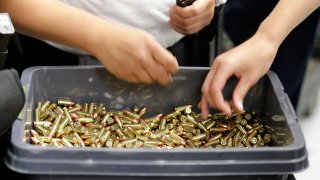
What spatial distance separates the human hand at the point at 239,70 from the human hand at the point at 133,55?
8 cm

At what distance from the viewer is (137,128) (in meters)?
0.95

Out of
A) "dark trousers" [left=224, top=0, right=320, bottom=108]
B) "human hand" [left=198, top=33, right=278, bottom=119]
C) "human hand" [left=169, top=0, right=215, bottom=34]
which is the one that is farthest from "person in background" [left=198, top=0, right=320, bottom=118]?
A: "dark trousers" [left=224, top=0, right=320, bottom=108]

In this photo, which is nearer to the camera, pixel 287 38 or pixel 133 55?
pixel 133 55

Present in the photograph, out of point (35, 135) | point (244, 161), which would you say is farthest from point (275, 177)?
point (35, 135)

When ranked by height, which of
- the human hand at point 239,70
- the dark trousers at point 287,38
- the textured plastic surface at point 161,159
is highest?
the human hand at point 239,70

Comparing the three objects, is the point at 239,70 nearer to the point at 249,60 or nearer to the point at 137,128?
the point at 249,60

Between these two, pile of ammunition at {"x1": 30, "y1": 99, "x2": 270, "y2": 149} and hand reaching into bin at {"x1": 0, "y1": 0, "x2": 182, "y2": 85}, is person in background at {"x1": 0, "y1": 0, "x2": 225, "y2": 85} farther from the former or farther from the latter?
pile of ammunition at {"x1": 30, "y1": 99, "x2": 270, "y2": 149}

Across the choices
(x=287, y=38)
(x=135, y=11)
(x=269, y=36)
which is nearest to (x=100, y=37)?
(x=135, y=11)

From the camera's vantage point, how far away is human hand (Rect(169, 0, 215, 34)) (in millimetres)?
990

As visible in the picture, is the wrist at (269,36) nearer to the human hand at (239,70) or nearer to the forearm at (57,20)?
the human hand at (239,70)

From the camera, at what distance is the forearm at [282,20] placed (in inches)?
36.1

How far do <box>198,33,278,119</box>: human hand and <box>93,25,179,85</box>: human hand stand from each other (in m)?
0.08

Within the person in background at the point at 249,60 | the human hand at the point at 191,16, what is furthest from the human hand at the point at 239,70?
the human hand at the point at 191,16

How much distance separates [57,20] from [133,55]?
15cm
